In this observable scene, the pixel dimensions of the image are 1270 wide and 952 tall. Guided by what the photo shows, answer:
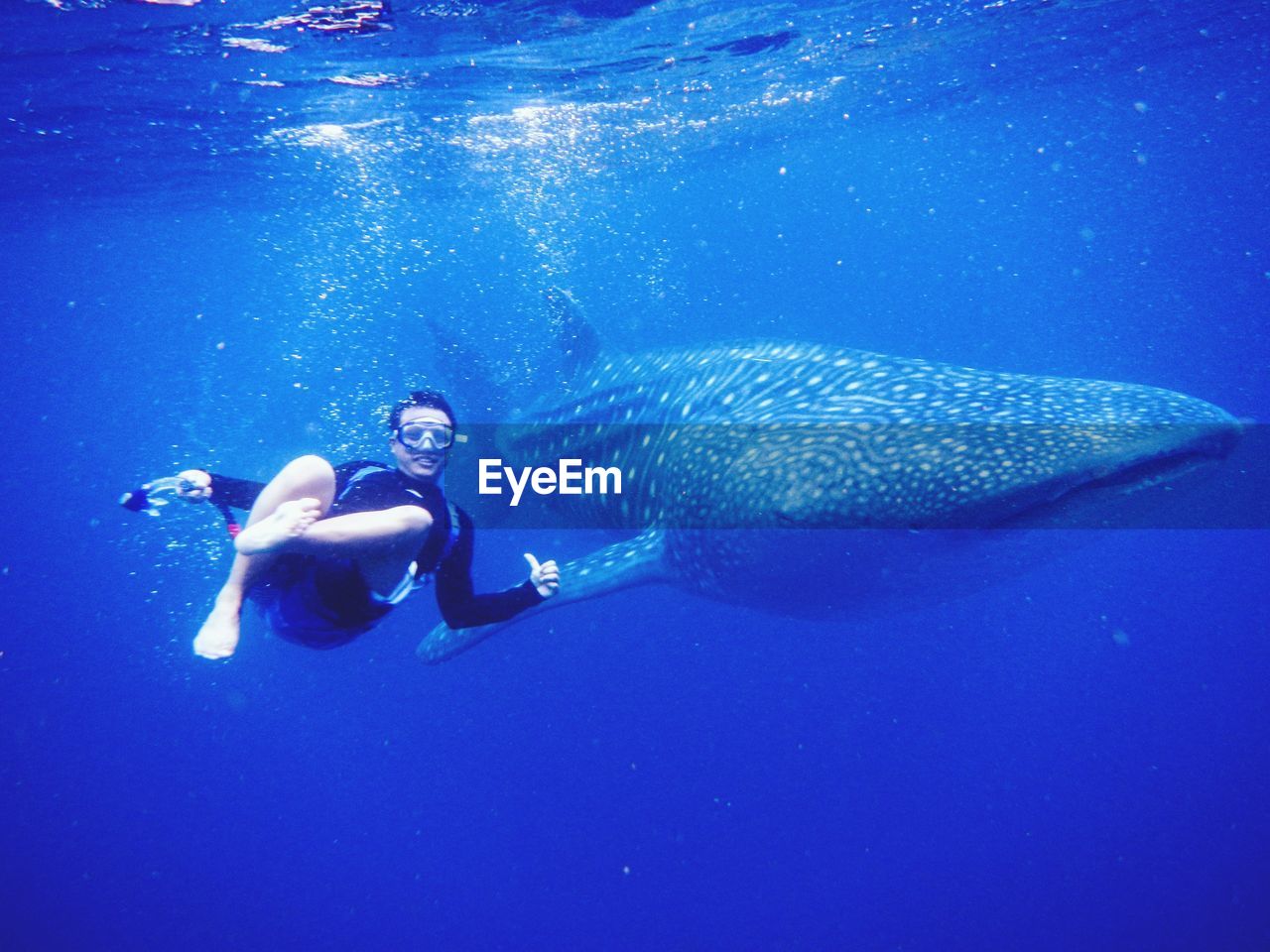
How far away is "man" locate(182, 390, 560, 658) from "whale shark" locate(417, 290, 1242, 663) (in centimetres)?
81

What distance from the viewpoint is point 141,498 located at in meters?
3.88

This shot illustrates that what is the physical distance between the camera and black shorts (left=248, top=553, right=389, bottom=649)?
3.65m

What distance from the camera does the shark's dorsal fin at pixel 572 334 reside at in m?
9.82

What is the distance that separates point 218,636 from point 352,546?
2.81 ft

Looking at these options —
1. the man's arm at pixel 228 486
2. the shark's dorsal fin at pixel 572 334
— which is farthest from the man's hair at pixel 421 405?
the shark's dorsal fin at pixel 572 334

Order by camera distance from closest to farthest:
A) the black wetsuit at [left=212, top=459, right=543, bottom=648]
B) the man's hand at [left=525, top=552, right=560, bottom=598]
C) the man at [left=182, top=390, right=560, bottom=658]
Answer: the man at [left=182, top=390, right=560, bottom=658] → the black wetsuit at [left=212, top=459, right=543, bottom=648] → the man's hand at [left=525, top=552, right=560, bottom=598]

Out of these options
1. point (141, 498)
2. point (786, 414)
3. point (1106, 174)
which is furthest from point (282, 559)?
point (1106, 174)

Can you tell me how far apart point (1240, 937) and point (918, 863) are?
4873 mm

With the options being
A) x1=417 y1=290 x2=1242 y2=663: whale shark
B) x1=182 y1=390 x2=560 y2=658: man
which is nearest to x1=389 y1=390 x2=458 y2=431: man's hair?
x1=182 y1=390 x2=560 y2=658: man

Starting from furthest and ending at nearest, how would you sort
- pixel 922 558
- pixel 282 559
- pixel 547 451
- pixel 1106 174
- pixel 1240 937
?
1. pixel 1106 174
2. pixel 1240 937
3. pixel 547 451
4. pixel 922 558
5. pixel 282 559

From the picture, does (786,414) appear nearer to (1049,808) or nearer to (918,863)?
(918,863)

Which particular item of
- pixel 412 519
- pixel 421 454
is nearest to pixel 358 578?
pixel 412 519

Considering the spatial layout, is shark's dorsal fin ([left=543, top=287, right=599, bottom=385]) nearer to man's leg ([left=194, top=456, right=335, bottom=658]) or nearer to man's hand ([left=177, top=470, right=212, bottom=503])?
man's hand ([left=177, top=470, right=212, bottom=503])

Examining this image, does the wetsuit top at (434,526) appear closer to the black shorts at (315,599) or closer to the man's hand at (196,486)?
the man's hand at (196,486)
